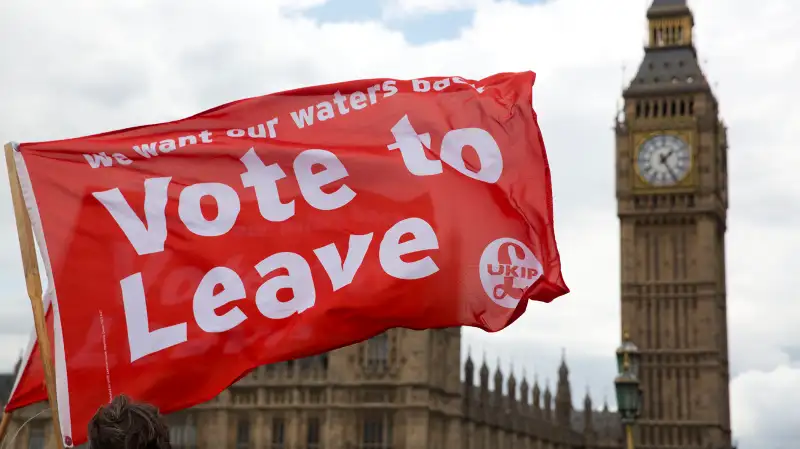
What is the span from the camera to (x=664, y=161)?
86.3 meters

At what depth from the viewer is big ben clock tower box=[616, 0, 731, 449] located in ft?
275

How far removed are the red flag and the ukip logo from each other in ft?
0.04

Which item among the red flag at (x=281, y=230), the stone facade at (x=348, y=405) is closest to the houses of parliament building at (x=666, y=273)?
the stone facade at (x=348, y=405)

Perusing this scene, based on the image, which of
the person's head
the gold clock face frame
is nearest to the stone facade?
the gold clock face frame

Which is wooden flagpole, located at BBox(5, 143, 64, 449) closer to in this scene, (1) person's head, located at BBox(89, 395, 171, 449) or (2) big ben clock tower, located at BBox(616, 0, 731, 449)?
(1) person's head, located at BBox(89, 395, 171, 449)

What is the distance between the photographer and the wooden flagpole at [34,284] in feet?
24.1

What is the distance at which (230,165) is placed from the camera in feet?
30.8

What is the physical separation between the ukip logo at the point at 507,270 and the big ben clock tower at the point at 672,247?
75.1m

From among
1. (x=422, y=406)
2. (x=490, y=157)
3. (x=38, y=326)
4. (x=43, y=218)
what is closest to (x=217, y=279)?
(x=43, y=218)

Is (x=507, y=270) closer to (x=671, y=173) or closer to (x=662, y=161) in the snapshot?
(x=662, y=161)

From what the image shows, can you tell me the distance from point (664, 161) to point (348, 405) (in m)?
37.3

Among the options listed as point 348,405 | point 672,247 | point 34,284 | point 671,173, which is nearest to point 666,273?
point 672,247

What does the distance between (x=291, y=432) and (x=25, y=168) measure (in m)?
50.3

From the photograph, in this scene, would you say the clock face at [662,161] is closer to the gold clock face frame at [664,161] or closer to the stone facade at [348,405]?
the gold clock face frame at [664,161]
